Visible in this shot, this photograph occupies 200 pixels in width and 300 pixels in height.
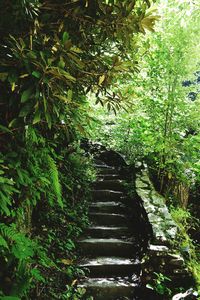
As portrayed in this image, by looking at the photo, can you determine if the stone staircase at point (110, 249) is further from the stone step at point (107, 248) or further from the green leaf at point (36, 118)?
the green leaf at point (36, 118)

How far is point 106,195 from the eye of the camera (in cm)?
658

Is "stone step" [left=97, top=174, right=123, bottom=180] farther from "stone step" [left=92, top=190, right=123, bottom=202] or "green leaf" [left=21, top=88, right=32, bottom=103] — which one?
"green leaf" [left=21, top=88, right=32, bottom=103]

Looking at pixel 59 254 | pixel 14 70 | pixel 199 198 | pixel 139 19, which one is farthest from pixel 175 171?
pixel 14 70

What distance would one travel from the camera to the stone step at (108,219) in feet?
18.9

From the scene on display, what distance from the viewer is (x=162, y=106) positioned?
5.99 meters

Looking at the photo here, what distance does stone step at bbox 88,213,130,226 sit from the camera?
5.76 m

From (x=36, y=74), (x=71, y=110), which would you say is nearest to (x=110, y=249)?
(x=71, y=110)

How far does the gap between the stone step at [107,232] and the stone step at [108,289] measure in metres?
1.11

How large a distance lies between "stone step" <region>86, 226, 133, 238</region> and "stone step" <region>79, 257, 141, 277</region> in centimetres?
69

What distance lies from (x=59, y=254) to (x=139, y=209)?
1.94m

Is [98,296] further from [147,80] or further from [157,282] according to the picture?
[147,80]

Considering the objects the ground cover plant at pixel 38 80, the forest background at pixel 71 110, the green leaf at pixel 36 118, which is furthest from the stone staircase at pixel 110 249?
the green leaf at pixel 36 118

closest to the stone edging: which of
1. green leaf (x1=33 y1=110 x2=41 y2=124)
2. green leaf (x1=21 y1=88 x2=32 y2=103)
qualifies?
green leaf (x1=33 y1=110 x2=41 y2=124)

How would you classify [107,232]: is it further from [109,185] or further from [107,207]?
[109,185]
